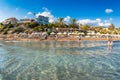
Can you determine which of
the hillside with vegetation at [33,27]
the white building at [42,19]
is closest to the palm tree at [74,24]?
the hillside with vegetation at [33,27]

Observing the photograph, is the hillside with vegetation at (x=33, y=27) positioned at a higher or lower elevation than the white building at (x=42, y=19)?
lower

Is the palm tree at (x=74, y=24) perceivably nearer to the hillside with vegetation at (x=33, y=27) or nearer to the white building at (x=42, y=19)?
the hillside with vegetation at (x=33, y=27)

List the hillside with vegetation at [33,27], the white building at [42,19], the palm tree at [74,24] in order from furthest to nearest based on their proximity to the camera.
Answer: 1. the white building at [42,19]
2. the palm tree at [74,24]
3. the hillside with vegetation at [33,27]

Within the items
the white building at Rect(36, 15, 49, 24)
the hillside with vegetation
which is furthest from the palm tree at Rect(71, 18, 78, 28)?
the white building at Rect(36, 15, 49, 24)

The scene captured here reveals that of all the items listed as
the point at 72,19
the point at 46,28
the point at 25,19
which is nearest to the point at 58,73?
the point at 46,28

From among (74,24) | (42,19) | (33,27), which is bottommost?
(33,27)

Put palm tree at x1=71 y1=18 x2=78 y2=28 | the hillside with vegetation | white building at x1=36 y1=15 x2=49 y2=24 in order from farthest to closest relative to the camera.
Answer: white building at x1=36 y1=15 x2=49 y2=24, palm tree at x1=71 y1=18 x2=78 y2=28, the hillside with vegetation

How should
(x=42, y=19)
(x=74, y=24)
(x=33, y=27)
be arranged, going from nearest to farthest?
(x=33, y=27) < (x=74, y=24) < (x=42, y=19)

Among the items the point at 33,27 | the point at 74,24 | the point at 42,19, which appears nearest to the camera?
the point at 33,27

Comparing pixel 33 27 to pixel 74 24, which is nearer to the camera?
pixel 33 27

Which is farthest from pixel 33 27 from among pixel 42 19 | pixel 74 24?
pixel 74 24

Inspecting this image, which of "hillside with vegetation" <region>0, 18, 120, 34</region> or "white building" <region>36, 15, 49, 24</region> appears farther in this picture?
"white building" <region>36, 15, 49, 24</region>

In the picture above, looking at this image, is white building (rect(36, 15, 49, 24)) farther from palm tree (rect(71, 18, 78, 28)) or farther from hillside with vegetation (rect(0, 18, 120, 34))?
palm tree (rect(71, 18, 78, 28))

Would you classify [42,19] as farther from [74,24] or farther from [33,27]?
[74,24]
